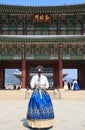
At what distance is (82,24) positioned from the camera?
3012cm

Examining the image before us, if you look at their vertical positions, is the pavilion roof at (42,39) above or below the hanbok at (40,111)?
above

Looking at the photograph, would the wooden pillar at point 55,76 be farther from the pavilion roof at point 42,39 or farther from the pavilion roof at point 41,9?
the pavilion roof at point 41,9

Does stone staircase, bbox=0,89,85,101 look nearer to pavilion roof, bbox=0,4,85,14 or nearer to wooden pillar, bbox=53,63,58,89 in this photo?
wooden pillar, bbox=53,63,58,89

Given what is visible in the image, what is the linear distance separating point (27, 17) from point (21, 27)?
1.27 m

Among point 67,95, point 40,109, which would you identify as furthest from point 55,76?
point 40,109

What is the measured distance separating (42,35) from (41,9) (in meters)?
2.73

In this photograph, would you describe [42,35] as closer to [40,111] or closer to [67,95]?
[67,95]

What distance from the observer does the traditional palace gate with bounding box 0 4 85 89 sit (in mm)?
27766

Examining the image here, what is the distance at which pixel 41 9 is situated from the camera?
96.8ft

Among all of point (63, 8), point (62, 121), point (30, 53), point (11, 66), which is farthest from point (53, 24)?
point (62, 121)

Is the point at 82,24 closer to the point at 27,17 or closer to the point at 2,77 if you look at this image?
the point at 27,17

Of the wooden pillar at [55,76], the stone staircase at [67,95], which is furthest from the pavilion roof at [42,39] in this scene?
the stone staircase at [67,95]

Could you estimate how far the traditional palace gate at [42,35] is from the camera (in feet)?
91.1

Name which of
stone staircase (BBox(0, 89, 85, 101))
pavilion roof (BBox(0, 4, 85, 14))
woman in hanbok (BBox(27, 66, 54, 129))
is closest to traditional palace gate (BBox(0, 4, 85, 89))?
pavilion roof (BBox(0, 4, 85, 14))
